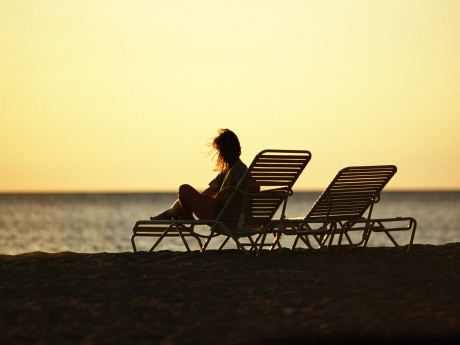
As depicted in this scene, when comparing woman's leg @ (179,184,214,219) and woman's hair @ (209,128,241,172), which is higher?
woman's hair @ (209,128,241,172)

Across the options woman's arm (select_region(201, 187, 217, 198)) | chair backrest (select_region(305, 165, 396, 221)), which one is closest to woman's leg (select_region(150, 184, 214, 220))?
woman's arm (select_region(201, 187, 217, 198))

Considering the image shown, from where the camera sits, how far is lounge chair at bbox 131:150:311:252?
913cm

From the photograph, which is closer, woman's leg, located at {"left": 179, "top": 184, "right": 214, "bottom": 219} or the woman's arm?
woman's leg, located at {"left": 179, "top": 184, "right": 214, "bottom": 219}

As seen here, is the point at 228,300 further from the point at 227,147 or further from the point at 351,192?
the point at 351,192

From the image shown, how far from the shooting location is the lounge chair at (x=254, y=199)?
913 cm

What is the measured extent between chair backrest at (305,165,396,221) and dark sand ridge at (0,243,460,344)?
100cm

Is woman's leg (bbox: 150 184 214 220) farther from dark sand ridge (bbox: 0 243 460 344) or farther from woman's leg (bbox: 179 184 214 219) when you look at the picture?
dark sand ridge (bbox: 0 243 460 344)

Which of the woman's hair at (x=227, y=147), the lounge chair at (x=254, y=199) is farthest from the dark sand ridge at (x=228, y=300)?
the woman's hair at (x=227, y=147)

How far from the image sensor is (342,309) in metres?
5.91

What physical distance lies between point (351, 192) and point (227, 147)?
4.53ft

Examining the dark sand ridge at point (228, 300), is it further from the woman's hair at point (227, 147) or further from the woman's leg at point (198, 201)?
the woman's hair at point (227, 147)

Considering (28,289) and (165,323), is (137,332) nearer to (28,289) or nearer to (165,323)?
(165,323)

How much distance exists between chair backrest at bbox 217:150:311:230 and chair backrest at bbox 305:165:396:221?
1.23ft

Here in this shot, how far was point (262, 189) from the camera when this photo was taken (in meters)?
9.38
